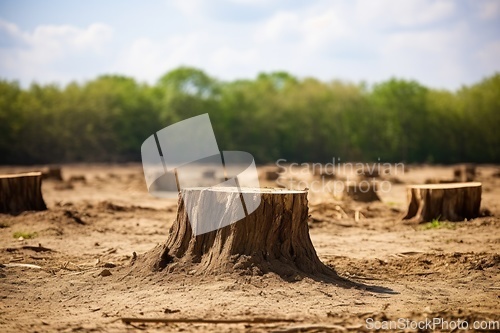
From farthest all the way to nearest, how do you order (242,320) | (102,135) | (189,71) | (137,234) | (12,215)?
(189,71) → (102,135) → (12,215) → (137,234) → (242,320)

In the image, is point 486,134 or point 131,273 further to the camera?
point 486,134

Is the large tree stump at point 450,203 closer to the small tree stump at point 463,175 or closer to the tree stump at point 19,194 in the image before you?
the small tree stump at point 463,175

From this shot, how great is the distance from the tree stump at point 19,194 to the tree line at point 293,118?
74.6 ft

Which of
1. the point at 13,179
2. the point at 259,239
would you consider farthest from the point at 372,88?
the point at 259,239

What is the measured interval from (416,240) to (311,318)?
5000 mm

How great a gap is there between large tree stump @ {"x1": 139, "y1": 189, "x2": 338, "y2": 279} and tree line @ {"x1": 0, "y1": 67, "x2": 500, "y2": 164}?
28930 mm

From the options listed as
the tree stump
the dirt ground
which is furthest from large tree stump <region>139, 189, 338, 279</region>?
the tree stump

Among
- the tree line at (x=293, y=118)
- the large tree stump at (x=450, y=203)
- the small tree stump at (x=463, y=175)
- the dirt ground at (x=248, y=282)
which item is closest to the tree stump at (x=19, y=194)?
the dirt ground at (x=248, y=282)

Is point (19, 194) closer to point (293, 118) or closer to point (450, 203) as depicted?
point (450, 203)

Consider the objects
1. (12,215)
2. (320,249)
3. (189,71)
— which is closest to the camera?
(320,249)

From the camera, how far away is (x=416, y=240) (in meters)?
9.80

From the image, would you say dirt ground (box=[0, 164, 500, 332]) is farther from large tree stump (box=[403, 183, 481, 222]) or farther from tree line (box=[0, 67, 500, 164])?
tree line (box=[0, 67, 500, 164])

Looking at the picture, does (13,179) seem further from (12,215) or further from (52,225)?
(52,225)

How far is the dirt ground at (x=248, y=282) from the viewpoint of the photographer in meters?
5.29
